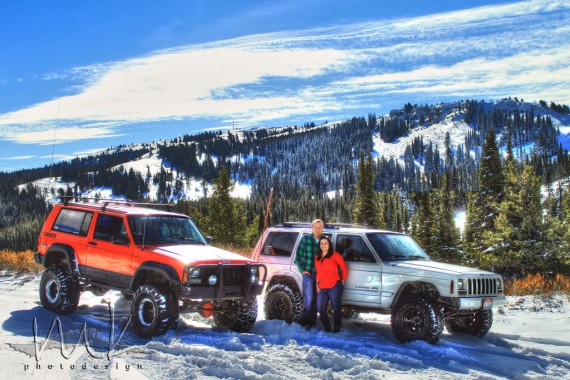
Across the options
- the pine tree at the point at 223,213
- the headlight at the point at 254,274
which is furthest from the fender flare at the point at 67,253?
the pine tree at the point at 223,213

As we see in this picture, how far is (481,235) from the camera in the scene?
135 ft

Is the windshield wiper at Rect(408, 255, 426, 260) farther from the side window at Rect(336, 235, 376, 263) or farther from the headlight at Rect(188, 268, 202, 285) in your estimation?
the headlight at Rect(188, 268, 202, 285)

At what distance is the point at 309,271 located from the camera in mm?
9914

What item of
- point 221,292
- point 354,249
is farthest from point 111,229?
point 354,249

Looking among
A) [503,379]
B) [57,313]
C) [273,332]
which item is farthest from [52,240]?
[503,379]

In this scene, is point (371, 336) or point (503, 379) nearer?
point (503, 379)

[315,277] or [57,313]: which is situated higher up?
[315,277]

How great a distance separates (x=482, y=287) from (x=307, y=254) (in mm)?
3131

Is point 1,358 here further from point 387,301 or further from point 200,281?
point 387,301

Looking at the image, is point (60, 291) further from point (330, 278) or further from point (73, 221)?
point (330, 278)

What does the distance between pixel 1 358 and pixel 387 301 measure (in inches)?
241

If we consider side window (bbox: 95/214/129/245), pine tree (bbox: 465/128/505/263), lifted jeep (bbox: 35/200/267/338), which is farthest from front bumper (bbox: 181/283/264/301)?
pine tree (bbox: 465/128/505/263)

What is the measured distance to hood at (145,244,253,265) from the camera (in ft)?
29.3

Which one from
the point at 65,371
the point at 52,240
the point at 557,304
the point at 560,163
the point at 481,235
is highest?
the point at 560,163
